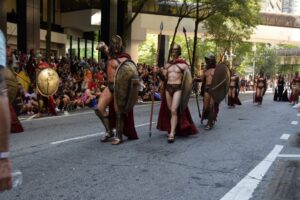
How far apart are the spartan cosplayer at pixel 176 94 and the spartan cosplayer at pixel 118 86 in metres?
0.95

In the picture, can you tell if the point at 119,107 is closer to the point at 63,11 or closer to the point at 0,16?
the point at 0,16

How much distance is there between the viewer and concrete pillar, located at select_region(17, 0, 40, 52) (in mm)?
21875

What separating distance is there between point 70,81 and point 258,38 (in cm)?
3573

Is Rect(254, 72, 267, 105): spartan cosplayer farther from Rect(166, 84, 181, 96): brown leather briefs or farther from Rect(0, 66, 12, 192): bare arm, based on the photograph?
Rect(0, 66, 12, 192): bare arm

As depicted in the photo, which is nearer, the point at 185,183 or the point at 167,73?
the point at 185,183

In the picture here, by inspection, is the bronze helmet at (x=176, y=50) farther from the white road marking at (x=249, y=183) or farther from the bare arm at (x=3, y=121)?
the bare arm at (x=3, y=121)

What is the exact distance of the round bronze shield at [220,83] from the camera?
1166 centimetres

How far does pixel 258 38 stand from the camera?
4962 cm

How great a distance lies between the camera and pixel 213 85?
459 inches

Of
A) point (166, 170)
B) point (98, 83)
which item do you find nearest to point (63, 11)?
point (98, 83)

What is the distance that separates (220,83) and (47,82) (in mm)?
5049

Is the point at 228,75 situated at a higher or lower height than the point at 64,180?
higher

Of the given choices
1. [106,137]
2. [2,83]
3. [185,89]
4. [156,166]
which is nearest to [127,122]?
[106,137]

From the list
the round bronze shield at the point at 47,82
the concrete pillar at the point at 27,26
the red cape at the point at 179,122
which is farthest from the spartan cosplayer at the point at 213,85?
the concrete pillar at the point at 27,26
